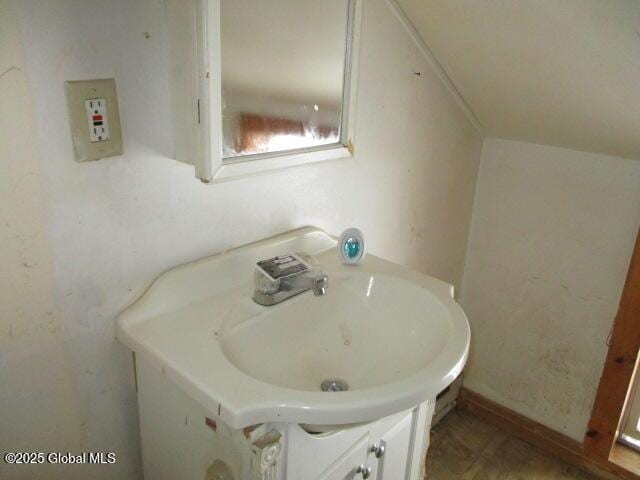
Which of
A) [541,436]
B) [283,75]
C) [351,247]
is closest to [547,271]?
[541,436]

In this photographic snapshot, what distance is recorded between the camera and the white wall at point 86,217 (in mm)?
787

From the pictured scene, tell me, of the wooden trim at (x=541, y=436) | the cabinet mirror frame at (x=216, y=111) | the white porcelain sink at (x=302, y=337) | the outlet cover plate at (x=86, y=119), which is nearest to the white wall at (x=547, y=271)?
the wooden trim at (x=541, y=436)

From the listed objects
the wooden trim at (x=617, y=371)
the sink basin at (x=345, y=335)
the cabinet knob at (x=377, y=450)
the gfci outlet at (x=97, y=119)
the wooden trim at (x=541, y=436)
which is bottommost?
the wooden trim at (x=541, y=436)

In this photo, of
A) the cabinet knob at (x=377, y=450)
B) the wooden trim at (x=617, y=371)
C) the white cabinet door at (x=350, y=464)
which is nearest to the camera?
the white cabinet door at (x=350, y=464)

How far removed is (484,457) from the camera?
1914mm

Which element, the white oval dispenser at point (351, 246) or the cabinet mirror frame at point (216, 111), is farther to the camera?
the white oval dispenser at point (351, 246)

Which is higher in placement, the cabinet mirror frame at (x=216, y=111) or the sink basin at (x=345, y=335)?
the cabinet mirror frame at (x=216, y=111)

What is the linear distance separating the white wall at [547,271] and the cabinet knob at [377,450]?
112cm

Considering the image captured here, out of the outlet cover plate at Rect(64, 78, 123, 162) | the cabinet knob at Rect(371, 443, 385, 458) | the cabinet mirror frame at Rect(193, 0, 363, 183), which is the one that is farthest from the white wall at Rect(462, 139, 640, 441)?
the outlet cover plate at Rect(64, 78, 123, 162)

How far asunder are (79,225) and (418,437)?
2.77ft

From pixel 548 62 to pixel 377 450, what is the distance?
3.33 feet

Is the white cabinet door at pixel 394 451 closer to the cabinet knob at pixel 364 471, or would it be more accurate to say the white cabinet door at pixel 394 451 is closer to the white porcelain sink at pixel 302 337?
the cabinet knob at pixel 364 471

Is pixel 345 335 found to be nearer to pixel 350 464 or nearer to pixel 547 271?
pixel 350 464

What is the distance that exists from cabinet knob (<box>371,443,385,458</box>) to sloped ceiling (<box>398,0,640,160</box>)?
38.9 inches
